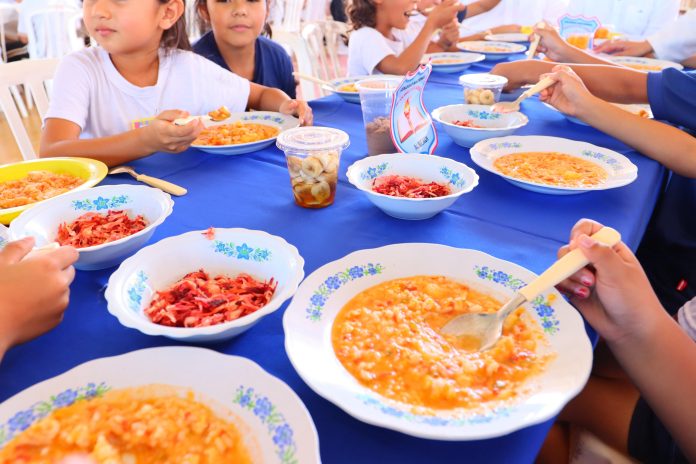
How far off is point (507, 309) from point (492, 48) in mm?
2856

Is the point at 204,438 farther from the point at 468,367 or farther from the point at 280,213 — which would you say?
the point at 280,213

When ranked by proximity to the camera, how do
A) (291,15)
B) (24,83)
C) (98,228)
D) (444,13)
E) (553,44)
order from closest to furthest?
(98,228)
(24,83)
(553,44)
(444,13)
(291,15)

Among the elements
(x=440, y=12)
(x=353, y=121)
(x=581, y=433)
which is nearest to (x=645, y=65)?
(x=440, y=12)

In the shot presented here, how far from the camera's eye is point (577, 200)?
1.20 metres

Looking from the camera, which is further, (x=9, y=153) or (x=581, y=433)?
(x=9, y=153)

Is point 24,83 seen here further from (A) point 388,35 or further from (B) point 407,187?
(A) point 388,35

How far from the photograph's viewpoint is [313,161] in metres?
1.08

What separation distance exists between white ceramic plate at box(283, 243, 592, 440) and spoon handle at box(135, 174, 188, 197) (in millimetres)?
606

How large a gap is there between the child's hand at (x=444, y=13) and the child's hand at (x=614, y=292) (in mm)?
2161

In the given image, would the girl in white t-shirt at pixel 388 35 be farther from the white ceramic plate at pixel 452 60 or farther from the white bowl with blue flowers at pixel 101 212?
the white bowl with blue flowers at pixel 101 212

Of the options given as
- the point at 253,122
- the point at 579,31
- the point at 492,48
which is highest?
the point at 579,31

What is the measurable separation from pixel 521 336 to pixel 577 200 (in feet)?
2.08

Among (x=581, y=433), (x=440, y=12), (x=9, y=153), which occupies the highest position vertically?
(x=440, y=12)

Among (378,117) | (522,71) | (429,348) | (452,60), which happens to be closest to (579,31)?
(452,60)
